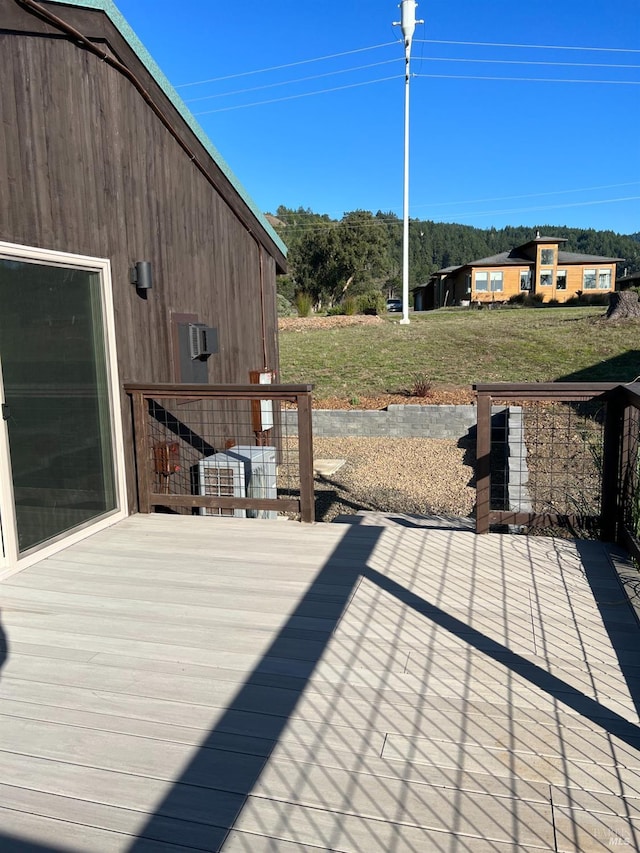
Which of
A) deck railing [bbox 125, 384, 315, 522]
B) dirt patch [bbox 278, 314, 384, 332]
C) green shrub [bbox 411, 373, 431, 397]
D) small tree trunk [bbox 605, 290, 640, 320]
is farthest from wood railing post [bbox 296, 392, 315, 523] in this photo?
dirt patch [bbox 278, 314, 384, 332]

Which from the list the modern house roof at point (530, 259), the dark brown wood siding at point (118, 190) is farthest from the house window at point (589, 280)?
the dark brown wood siding at point (118, 190)

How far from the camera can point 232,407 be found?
630 centimetres

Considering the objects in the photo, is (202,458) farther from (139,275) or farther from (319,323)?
(319,323)

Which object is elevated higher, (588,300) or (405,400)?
(588,300)

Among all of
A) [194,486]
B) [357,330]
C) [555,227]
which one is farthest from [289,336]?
[555,227]

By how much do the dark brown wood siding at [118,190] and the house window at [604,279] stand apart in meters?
36.0

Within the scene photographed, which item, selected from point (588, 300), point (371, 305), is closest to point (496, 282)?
point (588, 300)

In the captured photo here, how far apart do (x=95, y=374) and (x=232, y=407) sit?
8.07ft

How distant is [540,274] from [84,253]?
37.1 meters

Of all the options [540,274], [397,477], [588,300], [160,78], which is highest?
[540,274]

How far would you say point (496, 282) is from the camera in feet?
124

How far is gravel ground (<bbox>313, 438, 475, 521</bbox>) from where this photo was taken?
6.54 m

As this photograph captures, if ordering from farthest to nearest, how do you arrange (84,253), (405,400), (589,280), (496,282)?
(496,282)
(589,280)
(405,400)
(84,253)

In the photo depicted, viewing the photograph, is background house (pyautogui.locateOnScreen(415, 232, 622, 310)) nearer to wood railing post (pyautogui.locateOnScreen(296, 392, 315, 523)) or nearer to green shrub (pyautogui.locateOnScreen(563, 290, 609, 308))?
green shrub (pyautogui.locateOnScreen(563, 290, 609, 308))
